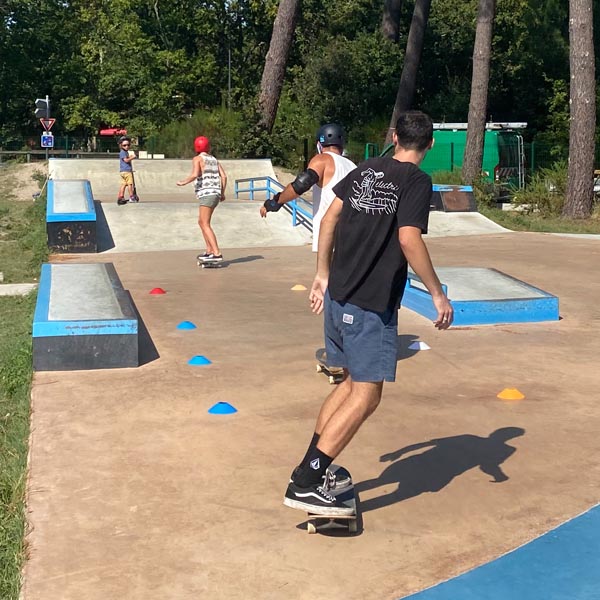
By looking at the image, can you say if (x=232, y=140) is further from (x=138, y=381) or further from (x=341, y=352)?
(x=341, y=352)

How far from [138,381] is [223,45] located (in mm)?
40926

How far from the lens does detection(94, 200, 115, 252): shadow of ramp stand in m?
14.8

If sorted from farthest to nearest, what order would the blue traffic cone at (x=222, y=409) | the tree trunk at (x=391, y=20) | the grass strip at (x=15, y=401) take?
the tree trunk at (x=391, y=20), the blue traffic cone at (x=222, y=409), the grass strip at (x=15, y=401)

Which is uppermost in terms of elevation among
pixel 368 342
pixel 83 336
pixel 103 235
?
pixel 368 342

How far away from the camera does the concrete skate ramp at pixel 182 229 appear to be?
15.2m

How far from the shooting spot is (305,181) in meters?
6.37

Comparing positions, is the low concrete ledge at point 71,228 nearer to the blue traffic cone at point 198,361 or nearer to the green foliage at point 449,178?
the blue traffic cone at point 198,361

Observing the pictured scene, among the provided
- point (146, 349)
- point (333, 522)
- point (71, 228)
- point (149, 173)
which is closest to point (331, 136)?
point (146, 349)

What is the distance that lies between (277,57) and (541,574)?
2454 centimetres

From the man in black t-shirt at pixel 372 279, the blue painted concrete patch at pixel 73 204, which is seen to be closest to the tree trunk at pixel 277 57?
the blue painted concrete patch at pixel 73 204

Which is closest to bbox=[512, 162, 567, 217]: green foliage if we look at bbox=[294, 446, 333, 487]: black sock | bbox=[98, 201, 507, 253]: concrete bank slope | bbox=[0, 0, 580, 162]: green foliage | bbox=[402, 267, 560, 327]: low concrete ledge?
bbox=[98, 201, 507, 253]: concrete bank slope

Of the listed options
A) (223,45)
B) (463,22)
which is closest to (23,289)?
(463,22)

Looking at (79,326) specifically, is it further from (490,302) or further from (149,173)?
(149,173)

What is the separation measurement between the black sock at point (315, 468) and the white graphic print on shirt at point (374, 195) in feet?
3.84
